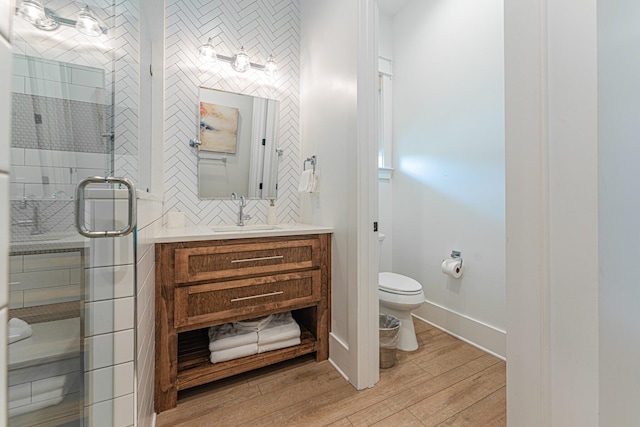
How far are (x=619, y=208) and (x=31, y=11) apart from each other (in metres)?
1.58

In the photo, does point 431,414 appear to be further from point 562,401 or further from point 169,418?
point 169,418

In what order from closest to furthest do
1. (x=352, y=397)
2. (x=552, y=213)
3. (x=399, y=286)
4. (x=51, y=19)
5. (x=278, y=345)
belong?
(x=552, y=213)
(x=51, y=19)
(x=352, y=397)
(x=278, y=345)
(x=399, y=286)

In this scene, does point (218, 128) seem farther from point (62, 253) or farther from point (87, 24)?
point (62, 253)

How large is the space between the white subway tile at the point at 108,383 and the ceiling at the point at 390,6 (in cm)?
320

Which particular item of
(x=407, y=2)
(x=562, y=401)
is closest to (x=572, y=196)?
(x=562, y=401)

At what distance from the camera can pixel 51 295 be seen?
23.7 inches

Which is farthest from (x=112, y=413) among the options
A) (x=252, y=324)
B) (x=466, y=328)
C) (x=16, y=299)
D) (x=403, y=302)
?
(x=466, y=328)

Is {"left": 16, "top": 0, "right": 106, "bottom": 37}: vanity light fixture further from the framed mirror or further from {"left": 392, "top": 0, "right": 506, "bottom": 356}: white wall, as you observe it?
{"left": 392, "top": 0, "right": 506, "bottom": 356}: white wall

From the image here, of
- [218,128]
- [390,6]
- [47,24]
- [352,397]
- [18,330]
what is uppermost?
[390,6]

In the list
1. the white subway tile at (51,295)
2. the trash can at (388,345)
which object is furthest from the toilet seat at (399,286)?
the white subway tile at (51,295)

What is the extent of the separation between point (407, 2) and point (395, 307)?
2.74 metres

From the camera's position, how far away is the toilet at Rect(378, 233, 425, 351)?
179 cm

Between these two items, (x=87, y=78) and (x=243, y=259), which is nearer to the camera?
(x=87, y=78)

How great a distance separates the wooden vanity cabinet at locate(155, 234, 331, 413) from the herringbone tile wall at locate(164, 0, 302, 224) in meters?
0.64
